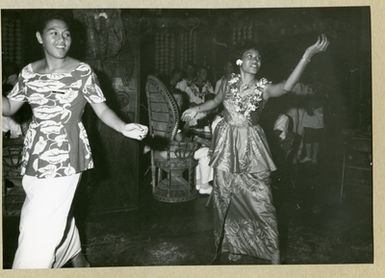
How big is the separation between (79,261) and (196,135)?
0.75 m

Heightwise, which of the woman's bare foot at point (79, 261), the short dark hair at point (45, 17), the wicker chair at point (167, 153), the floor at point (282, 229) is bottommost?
the woman's bare foot at point (79, 261)

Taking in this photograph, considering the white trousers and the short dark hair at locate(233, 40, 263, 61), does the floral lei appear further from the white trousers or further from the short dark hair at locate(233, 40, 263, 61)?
the white trousers

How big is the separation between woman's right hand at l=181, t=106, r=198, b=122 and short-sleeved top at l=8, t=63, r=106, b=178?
0.38 m

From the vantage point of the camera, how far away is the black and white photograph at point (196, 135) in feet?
6.21

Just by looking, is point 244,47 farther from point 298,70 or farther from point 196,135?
point 196,135

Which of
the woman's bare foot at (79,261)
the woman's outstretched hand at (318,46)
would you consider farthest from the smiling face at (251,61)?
the woman's bare foot at (79,261)

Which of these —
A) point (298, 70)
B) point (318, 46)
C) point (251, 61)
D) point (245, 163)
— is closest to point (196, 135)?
point (245, 163)

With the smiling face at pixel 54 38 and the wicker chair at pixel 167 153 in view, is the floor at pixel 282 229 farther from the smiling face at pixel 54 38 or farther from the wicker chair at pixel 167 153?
the smiling face at pixel 54 38

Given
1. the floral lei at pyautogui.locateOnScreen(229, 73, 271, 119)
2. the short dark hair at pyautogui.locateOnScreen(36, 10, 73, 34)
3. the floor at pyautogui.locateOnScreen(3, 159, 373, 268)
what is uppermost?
the short dark hair at pyautogui.locateOnScreen(36, 10, 73, 34)

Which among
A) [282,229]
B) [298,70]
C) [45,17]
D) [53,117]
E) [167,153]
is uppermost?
[45,17]

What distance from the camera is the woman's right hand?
2.01m

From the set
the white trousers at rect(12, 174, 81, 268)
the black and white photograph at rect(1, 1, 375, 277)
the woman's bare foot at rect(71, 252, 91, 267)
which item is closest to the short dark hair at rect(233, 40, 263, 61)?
the black and white photograph at rect(1, 1, 375, 277)

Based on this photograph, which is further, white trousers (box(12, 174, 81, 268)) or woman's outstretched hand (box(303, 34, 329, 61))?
woman's outstretched hand (box(303, 34, 329, 61))

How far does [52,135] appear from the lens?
1868 millimetres
